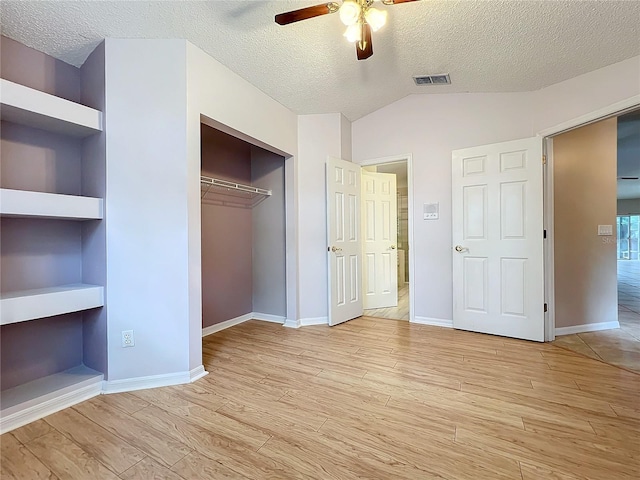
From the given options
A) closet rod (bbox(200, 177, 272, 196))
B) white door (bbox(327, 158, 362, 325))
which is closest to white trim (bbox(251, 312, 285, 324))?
white door (bbox(327, 158, 362, 325))

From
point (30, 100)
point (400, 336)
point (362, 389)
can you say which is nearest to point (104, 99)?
point (30, 100)

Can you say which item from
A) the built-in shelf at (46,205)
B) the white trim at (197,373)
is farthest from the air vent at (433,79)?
the white trim at (197,373)

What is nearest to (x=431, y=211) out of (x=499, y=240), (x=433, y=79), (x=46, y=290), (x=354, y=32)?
(x=499, y=240)

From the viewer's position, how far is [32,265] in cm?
197

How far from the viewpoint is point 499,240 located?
119 inches

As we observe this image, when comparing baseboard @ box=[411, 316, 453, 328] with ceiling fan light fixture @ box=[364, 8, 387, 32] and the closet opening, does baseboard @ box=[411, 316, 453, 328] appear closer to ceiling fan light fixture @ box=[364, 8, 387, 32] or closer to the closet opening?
the closet opening

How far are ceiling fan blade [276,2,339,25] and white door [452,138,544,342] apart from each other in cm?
225

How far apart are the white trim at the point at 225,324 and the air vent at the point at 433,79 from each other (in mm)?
3465

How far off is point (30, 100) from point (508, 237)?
4.03 metres

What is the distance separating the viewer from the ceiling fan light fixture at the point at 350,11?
5.11 feet

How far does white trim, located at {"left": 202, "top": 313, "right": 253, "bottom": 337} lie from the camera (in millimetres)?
3171

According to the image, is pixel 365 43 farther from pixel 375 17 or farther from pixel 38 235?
pixel 38 235

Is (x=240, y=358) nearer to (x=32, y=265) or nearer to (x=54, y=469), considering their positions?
(x=54, y=469)

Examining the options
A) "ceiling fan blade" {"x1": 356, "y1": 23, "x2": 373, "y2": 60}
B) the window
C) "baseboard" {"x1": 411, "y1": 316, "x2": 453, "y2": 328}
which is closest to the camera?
"ceiling fan blade" {"x1": 356, "y1": 23, "x2": 373, "y2": 60}
